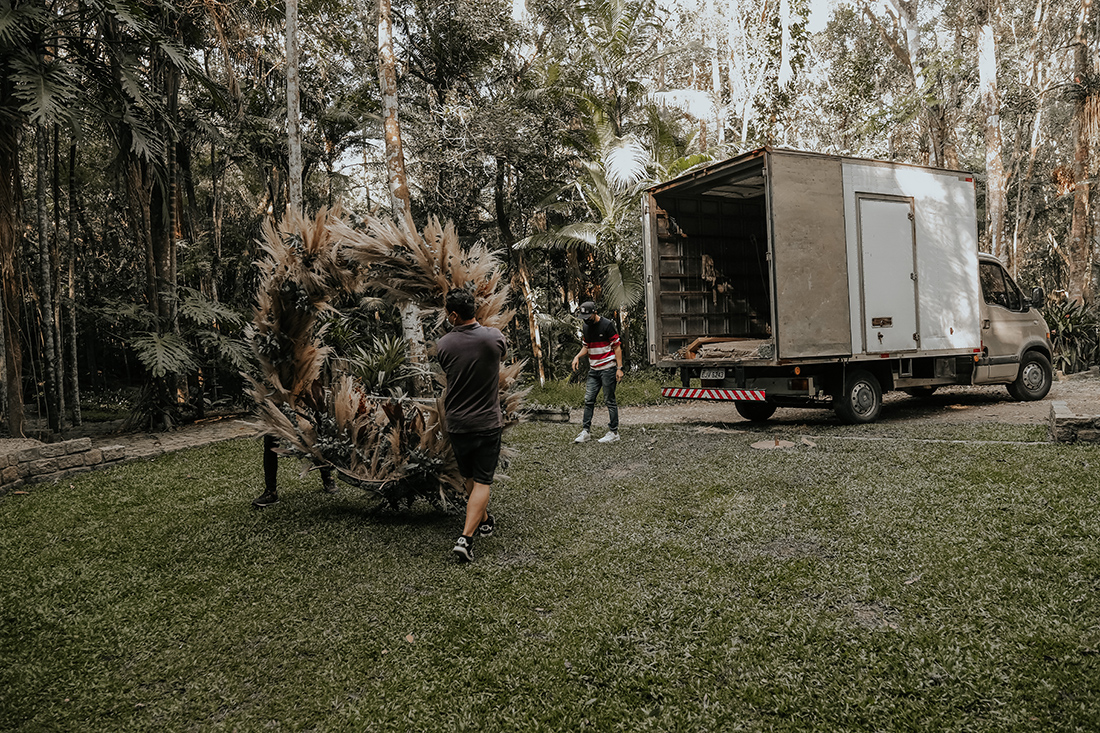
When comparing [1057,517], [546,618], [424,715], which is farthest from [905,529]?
[424,715]

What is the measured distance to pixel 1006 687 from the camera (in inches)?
105

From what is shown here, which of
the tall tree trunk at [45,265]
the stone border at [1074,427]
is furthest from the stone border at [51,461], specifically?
the stone border at [1074,427]

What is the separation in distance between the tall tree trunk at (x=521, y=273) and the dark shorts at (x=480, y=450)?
10196mm

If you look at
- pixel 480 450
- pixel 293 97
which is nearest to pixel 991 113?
pixel 293 97

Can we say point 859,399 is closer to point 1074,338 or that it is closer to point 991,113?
point 1074,338

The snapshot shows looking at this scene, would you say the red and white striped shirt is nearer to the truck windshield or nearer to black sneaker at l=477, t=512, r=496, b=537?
black sneaker at l=477, t=512, r=496, b=537

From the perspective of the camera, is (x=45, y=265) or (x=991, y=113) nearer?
(x=45, y=265)

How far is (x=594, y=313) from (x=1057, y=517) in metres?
5.21

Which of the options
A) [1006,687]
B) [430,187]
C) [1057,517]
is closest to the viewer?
[1006,687]

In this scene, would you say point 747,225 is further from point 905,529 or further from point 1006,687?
point 1006,687

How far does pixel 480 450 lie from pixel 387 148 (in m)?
7.34

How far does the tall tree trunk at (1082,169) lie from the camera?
14742mm

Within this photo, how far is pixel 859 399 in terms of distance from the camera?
30.0 ft

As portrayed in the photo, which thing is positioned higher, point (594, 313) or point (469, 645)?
point (594, 313)
